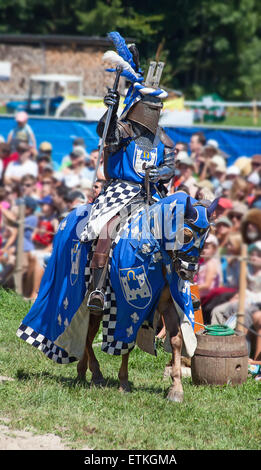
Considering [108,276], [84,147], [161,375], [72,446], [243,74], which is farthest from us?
[243,74]

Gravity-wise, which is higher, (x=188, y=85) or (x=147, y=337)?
(x=188, y=85)

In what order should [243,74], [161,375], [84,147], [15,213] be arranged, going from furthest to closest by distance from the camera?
[243,74]
[84,147]
[15,213]
[161,375]

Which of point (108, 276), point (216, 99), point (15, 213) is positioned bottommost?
point (108, 276)

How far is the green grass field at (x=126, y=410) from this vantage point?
5.73 meters

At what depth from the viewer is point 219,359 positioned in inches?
293

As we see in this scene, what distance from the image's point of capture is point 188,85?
116 feet

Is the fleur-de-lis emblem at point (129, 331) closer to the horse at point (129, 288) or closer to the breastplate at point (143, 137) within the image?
the horse at point (129, 288)

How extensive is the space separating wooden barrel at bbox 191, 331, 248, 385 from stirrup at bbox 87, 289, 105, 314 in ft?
3.94

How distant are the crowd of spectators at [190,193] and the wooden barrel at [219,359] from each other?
1086 millimetres

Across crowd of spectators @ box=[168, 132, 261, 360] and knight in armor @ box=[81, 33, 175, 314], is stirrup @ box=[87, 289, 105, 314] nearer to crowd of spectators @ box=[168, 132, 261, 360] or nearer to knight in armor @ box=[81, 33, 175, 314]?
knight in armor @ box=[81, 33, 175, 314]

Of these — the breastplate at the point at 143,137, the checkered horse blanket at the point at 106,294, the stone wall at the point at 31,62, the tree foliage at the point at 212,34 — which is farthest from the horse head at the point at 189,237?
the tree foliage at the point at 212,34

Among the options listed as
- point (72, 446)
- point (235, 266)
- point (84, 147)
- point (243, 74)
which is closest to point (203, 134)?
point (84, 147)

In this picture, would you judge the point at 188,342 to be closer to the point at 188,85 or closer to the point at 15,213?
the point at 15,213

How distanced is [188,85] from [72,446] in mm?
30953
